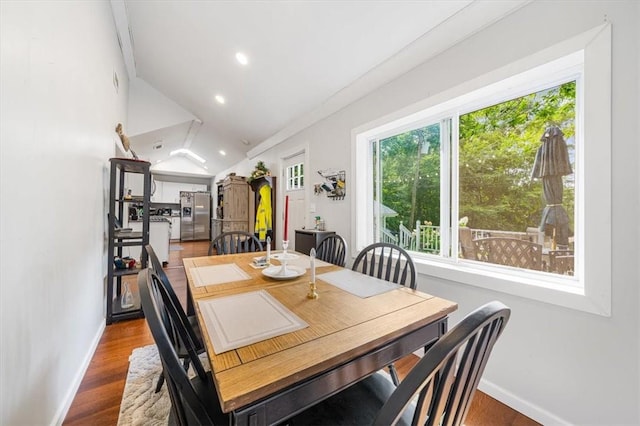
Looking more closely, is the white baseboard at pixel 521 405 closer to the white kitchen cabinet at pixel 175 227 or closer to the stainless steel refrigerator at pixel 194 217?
the stainless steel refrigerator at pixel 194 217

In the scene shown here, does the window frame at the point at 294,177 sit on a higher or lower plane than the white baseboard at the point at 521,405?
higher

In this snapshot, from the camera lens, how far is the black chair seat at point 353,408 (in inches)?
33.3

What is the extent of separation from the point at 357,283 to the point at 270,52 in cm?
258

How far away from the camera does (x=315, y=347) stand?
2.49ft

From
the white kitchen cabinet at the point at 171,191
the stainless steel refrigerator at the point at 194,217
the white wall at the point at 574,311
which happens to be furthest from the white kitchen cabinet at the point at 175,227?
the white wall at the point at 574,311

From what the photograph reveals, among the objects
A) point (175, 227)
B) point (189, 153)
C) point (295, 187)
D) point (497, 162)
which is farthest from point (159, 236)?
point (497, 162)

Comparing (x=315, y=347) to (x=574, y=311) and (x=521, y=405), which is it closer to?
(x=574, y=311)

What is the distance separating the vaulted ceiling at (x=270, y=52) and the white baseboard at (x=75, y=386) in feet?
10.2

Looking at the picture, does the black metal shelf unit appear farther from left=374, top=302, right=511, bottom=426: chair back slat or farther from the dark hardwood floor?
left=374, top=302, right=511, bottom=426: chair back slat

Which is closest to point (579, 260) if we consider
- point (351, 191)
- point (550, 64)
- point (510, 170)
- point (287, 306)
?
point (510, 170)

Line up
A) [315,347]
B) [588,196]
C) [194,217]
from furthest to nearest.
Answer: [194,217] → [588,196] → [315,347]

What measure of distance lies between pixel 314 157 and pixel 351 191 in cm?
94

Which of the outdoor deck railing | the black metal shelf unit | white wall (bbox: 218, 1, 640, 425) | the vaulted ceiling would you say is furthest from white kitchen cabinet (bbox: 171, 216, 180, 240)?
white wall (bbox: 218, 1, 640, 425)

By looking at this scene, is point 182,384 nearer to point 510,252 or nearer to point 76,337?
point 76,337
